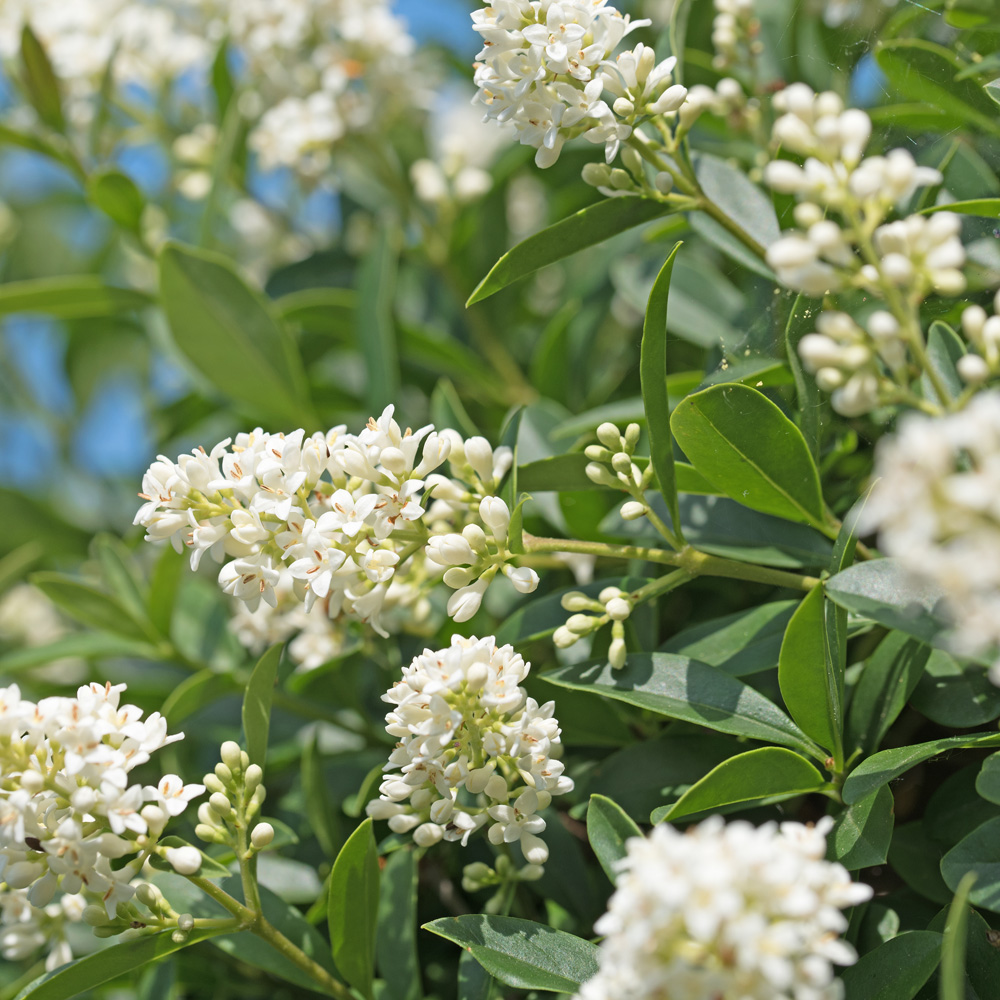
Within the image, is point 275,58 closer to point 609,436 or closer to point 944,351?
point 609,436

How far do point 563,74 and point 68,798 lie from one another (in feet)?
3.92

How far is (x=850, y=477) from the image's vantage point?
5.65 ft

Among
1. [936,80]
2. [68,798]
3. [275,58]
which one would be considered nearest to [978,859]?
[68,798]

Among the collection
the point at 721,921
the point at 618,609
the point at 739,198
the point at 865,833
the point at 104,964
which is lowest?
the point at 104,964

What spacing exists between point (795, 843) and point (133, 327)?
107 inches

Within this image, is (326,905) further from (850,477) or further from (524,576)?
(850,477)

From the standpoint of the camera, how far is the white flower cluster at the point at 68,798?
1188 millimetres

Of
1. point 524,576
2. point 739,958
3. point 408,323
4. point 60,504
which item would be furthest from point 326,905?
point 60,504

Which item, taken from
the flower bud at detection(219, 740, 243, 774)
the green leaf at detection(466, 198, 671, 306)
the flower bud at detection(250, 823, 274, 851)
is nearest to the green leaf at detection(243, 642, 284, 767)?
the flower bud at detection(219, 740, 243, 774)

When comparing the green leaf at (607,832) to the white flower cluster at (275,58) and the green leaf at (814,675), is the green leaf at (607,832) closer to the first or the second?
the green leaf at (814,675)

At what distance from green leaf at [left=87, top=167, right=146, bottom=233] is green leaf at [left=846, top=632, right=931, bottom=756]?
212cm

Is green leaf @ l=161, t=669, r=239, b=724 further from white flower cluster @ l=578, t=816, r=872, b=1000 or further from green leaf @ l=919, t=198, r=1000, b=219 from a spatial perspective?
green leaf @ l=919, t=198, r=1000, b=219

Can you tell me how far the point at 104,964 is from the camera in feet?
4.30

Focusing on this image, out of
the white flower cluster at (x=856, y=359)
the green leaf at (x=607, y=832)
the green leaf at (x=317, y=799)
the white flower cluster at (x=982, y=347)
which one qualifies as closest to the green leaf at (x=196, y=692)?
the green leaf at (x=317, y=799)
